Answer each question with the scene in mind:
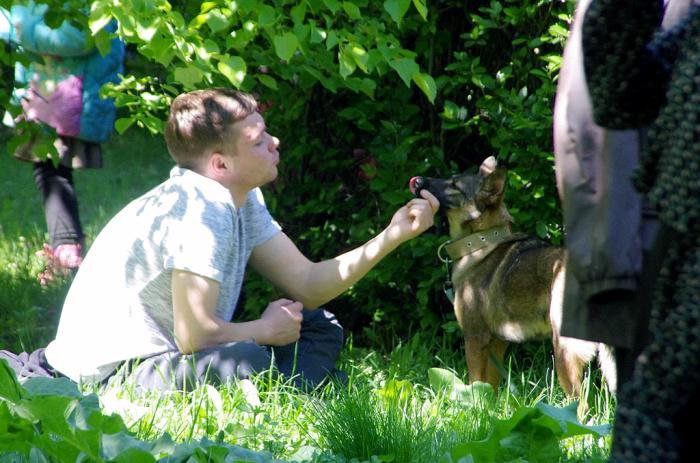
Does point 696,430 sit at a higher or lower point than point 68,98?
lower

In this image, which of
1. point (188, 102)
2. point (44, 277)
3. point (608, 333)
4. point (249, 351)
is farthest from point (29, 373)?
point (608, 333)

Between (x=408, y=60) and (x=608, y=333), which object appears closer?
(x=608, y=333)

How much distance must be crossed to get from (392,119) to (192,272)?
68.4 inches

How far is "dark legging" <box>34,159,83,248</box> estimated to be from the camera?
638cm

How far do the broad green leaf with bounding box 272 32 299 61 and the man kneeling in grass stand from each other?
810mm

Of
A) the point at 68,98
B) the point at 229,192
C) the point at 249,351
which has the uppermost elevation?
the point at 68,98

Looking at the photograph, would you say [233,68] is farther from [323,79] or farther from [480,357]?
[480,357]

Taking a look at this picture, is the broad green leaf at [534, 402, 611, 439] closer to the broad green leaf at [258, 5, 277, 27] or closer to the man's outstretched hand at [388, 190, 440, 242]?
the man's outstretched hand at [388, 190, 440, 242]

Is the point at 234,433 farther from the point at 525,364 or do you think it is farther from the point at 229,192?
the point at 525,364

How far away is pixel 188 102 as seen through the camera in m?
4.25

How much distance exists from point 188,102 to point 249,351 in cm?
103

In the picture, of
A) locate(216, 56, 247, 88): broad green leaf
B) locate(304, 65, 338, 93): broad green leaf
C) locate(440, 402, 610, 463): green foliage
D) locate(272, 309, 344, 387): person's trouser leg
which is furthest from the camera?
locate(272, 309, 344, 387): person's trouser leg

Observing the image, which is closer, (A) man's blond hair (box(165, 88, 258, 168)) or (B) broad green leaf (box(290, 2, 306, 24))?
(B) broad green leaf (box(290, 2, 306, 24))

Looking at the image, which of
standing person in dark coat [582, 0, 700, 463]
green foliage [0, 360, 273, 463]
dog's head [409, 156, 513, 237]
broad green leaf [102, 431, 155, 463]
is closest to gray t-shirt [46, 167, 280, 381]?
dog's head [409, 156, 513, 237]
